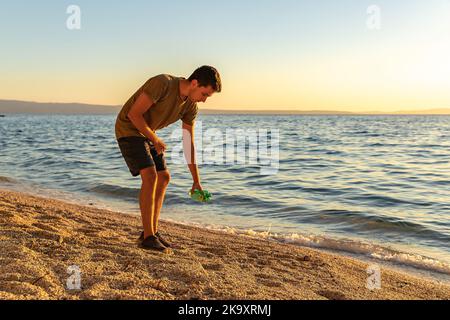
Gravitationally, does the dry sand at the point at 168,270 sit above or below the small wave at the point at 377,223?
above

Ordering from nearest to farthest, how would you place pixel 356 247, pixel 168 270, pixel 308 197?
pixel 168 270, pixel 356 247, pixel 308 197

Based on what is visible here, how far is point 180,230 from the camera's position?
7.43 meters

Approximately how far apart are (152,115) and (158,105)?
132 mm

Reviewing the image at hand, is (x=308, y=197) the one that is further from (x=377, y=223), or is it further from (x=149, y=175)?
(x=149, y=175)

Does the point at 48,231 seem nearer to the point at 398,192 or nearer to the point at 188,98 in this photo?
the point at 188,98

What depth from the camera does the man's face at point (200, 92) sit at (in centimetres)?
454

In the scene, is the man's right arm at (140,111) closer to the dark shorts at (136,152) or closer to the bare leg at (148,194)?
the dark shorts at (136,152)

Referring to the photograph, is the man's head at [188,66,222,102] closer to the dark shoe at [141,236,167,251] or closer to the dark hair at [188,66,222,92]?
the dark hair at [188,66,222,92]

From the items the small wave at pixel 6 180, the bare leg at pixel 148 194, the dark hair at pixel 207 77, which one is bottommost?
the small wave at pixel 6 180

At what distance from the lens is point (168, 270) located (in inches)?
166

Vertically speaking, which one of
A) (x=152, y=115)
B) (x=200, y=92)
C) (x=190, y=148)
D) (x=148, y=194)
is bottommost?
(x=148, y=194)

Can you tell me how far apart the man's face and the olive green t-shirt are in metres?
0.14

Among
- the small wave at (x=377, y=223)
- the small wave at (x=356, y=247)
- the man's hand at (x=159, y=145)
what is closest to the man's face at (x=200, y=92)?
the man's hand at (x=159, y=145)

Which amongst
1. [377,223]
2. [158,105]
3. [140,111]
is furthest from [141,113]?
[377,223]
